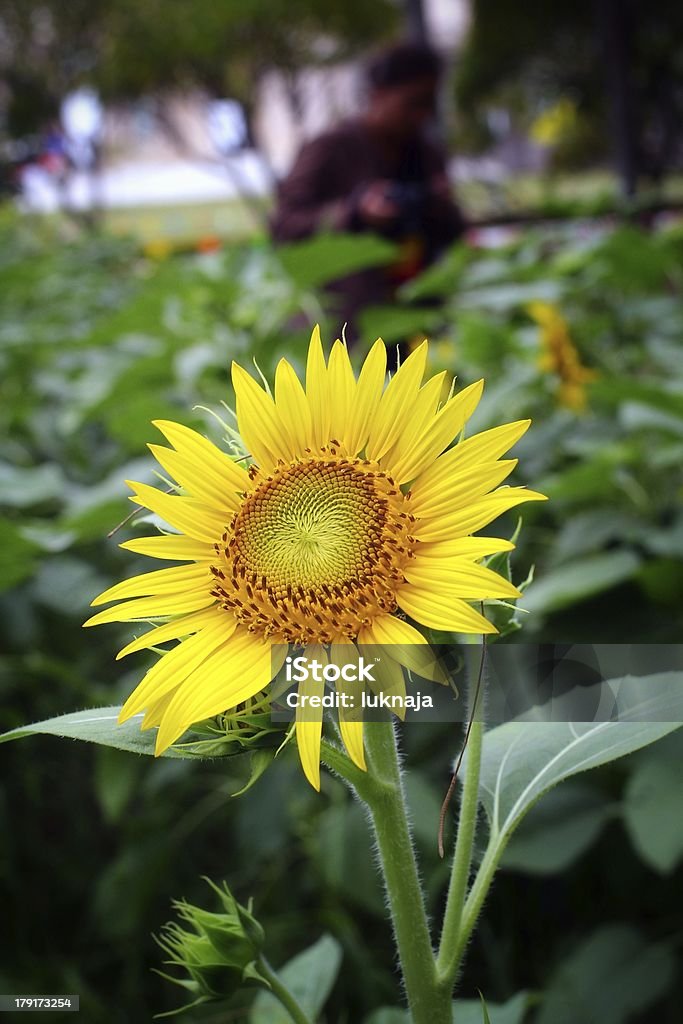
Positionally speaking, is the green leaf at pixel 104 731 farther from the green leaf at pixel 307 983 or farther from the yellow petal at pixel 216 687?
the green leaf at pixel 307 983

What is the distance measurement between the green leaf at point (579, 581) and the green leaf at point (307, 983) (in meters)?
0.20

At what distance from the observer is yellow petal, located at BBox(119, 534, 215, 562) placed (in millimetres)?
229

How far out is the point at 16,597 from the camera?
0.80 meters

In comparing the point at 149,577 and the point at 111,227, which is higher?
the point at 111,227

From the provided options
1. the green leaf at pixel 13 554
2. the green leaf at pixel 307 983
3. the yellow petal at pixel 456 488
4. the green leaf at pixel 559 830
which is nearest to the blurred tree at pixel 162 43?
the green leaf at pixel 13 554

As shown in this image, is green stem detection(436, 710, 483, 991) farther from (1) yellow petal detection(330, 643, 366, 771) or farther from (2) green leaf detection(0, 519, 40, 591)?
(2) green leaf detection(0, 519, 40, 591)

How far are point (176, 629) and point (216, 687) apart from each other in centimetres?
2

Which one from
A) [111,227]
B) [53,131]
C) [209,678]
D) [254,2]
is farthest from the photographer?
[254,2]

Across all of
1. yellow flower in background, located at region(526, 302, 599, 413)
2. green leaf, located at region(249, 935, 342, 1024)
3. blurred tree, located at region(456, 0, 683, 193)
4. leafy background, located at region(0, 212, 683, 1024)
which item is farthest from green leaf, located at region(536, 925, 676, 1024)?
blurred tree, located at region(456, 0, 683, 193)

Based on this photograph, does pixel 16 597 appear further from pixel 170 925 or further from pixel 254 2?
pixel 254 2

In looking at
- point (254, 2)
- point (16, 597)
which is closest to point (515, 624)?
point (16, 597)

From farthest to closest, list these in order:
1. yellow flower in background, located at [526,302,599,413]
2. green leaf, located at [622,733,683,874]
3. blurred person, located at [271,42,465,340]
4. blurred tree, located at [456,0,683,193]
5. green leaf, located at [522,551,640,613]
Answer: blurred tree, located at [456,0,683,193]
blurred person, located at [271,42,465,340]
yellow flower in background, located at [526,302,599,413]
green leaf, located at [522,551,640,613]
green leaf, located at [622,733,683,874]

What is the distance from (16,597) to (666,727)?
0.64 m

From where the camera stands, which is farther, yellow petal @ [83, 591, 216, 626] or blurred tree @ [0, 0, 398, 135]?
blurred tree @ [0, 0, 398, 135]
